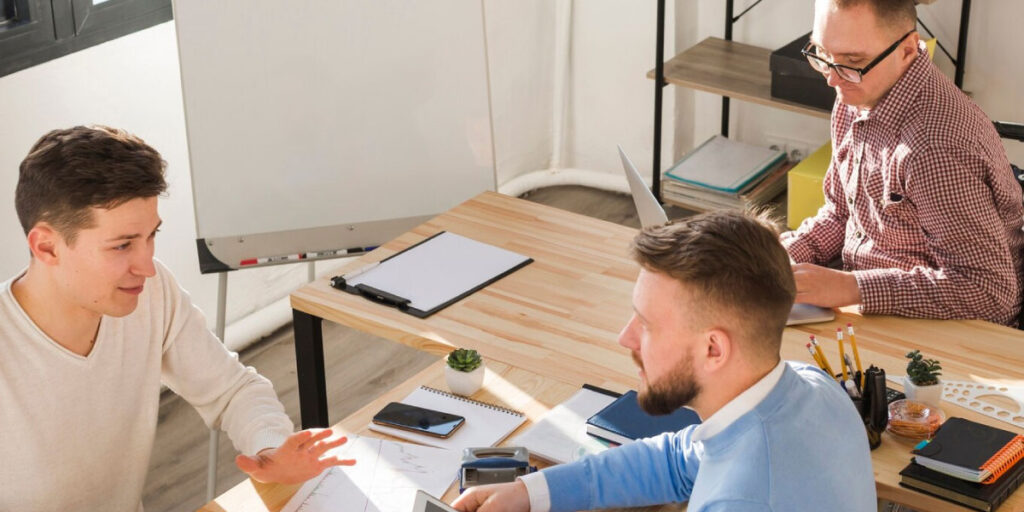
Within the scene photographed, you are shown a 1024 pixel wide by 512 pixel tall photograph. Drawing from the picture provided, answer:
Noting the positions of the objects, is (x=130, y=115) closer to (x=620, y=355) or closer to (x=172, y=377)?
(x=172, y=377)

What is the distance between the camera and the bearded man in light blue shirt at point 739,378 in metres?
1.38

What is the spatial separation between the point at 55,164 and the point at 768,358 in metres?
1.05

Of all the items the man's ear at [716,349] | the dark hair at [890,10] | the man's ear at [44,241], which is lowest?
the man's ear at [716,349]

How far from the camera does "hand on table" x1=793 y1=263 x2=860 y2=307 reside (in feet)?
7.25

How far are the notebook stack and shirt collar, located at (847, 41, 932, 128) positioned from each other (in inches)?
29.1

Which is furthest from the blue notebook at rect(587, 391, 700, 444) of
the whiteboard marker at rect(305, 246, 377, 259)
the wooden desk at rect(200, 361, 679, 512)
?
the whiteboard marker at rect(305, 246, 377, 259)

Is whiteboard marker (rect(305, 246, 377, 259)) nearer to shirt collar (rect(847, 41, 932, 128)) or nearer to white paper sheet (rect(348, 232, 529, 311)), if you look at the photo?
white paper sheet (rect(348, 232, 529, 311))

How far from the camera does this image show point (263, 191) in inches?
114

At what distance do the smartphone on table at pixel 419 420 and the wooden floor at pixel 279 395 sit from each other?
1181 mm

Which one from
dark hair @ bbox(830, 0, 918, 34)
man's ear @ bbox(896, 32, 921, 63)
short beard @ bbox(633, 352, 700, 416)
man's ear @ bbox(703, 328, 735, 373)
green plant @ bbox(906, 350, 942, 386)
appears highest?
dark hair @ bbox(830, 0, 918, 34)

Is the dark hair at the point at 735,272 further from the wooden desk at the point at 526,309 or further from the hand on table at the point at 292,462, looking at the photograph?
the hand on table at the point at 292,462

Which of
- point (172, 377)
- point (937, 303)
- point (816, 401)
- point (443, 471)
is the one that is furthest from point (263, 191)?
point (816, 401)

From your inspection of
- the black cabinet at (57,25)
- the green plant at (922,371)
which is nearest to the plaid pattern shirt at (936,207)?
the green plant at (922,371)

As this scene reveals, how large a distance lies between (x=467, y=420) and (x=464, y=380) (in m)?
0.09
